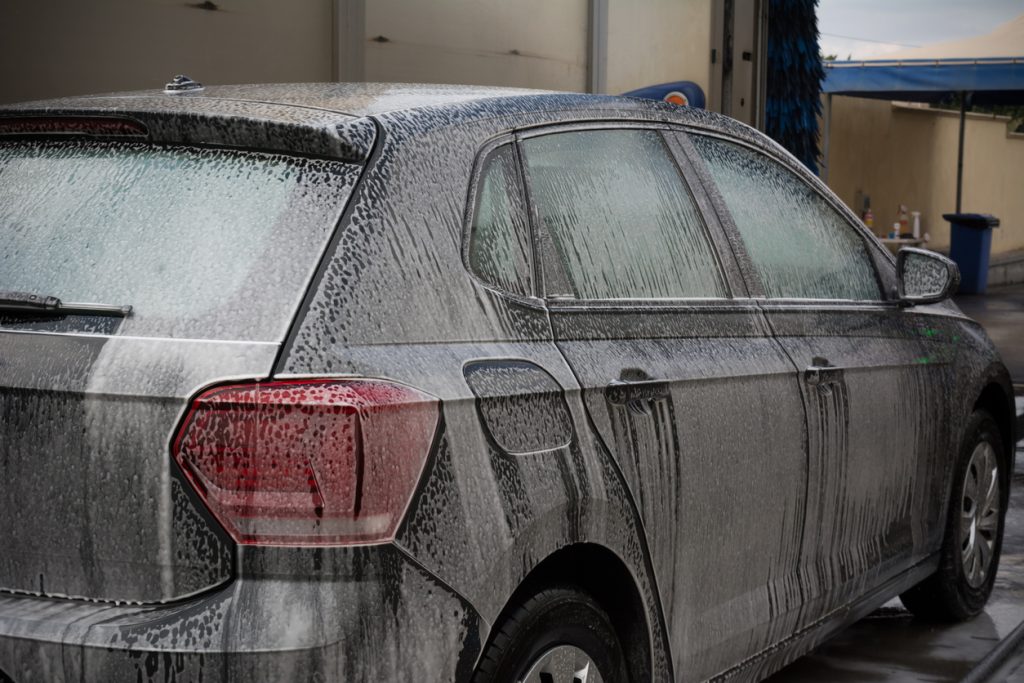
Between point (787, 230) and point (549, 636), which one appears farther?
point (787, 230)

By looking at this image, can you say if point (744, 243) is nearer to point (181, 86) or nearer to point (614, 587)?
point (614, 587)

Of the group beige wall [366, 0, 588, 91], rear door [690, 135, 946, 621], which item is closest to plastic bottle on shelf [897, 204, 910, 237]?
beige wall [366, 0, 588, 91]

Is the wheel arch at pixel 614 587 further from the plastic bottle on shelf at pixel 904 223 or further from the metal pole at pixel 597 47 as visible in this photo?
the plastic bottle on shelf at pixel 904 223

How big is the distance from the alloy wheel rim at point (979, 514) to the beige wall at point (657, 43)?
598 cm

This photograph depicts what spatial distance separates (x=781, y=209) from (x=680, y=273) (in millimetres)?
835

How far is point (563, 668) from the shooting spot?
287 centimetres

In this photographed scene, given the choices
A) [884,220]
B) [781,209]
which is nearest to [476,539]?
[781,209]

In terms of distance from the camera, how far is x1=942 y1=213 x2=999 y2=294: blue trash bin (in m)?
23.5

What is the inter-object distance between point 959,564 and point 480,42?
17.8 feet

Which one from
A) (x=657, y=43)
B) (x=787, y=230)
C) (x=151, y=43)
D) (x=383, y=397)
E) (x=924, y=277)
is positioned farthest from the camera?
(x=657, y=43)

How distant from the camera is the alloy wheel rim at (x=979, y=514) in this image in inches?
207

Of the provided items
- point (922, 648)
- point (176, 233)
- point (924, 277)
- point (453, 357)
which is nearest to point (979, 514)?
point (922, 648)

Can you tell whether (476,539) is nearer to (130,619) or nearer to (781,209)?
(130,619)

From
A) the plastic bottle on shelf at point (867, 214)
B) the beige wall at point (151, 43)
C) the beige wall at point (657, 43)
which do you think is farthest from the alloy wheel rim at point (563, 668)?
the plastic bottle on shelf at point (867, 214)
